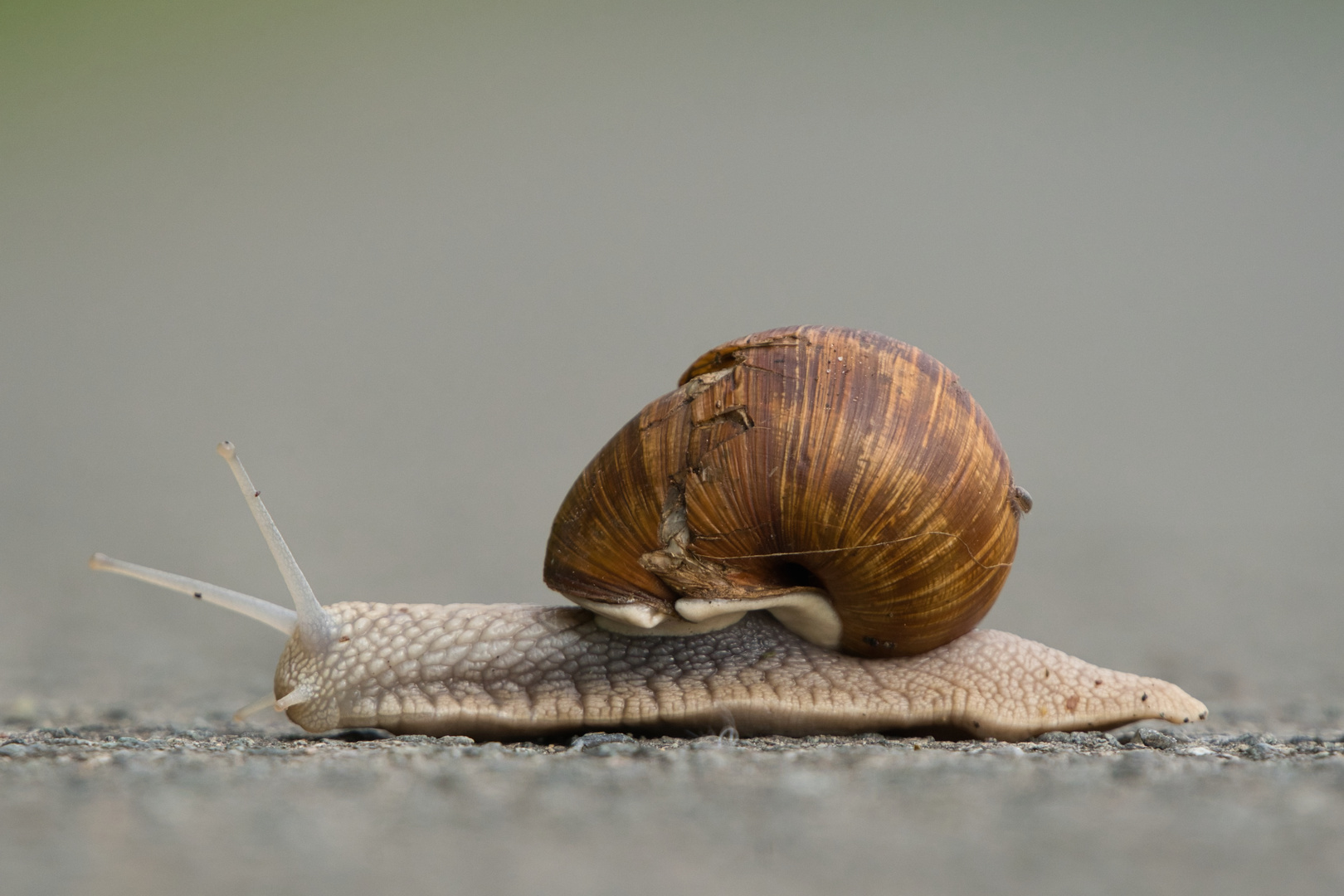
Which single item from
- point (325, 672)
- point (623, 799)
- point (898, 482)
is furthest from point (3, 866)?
point (898, 482)

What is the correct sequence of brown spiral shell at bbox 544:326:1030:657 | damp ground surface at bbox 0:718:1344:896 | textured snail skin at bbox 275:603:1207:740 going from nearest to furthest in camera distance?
damp ground surface at bbox 0:718:1344:896, brown spiral shell at bbox 544:326:1030:657, textured snail skin at bbox 275:603:1207:740

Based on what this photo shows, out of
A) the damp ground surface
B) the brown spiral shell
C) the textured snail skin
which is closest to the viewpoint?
the damp ground surface

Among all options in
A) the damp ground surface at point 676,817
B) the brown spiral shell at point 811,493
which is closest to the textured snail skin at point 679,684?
the brown spiral shell at point 811,493

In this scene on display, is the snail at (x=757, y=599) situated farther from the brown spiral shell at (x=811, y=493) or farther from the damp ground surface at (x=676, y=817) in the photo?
the damp ground surface at (x=676, y=817)

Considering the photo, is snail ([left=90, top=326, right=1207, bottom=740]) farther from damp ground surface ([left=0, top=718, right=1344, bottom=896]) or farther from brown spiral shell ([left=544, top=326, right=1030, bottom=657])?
damp ground surface ([left=0, top=718, right=1344, bottom=896])

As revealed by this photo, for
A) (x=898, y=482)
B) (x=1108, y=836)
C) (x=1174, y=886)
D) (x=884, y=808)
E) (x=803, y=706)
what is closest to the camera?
(x=1174, y=886)

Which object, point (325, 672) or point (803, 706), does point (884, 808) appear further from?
point (325, 672)

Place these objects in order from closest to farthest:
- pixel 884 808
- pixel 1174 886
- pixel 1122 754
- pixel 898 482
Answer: pixel 1174 886, pixel 884 808, pixel 1122 754, pixel 898 482

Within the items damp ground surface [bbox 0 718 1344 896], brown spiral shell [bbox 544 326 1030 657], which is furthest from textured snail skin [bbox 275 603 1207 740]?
damp ground surface [bbox 0 718 1344 896]
